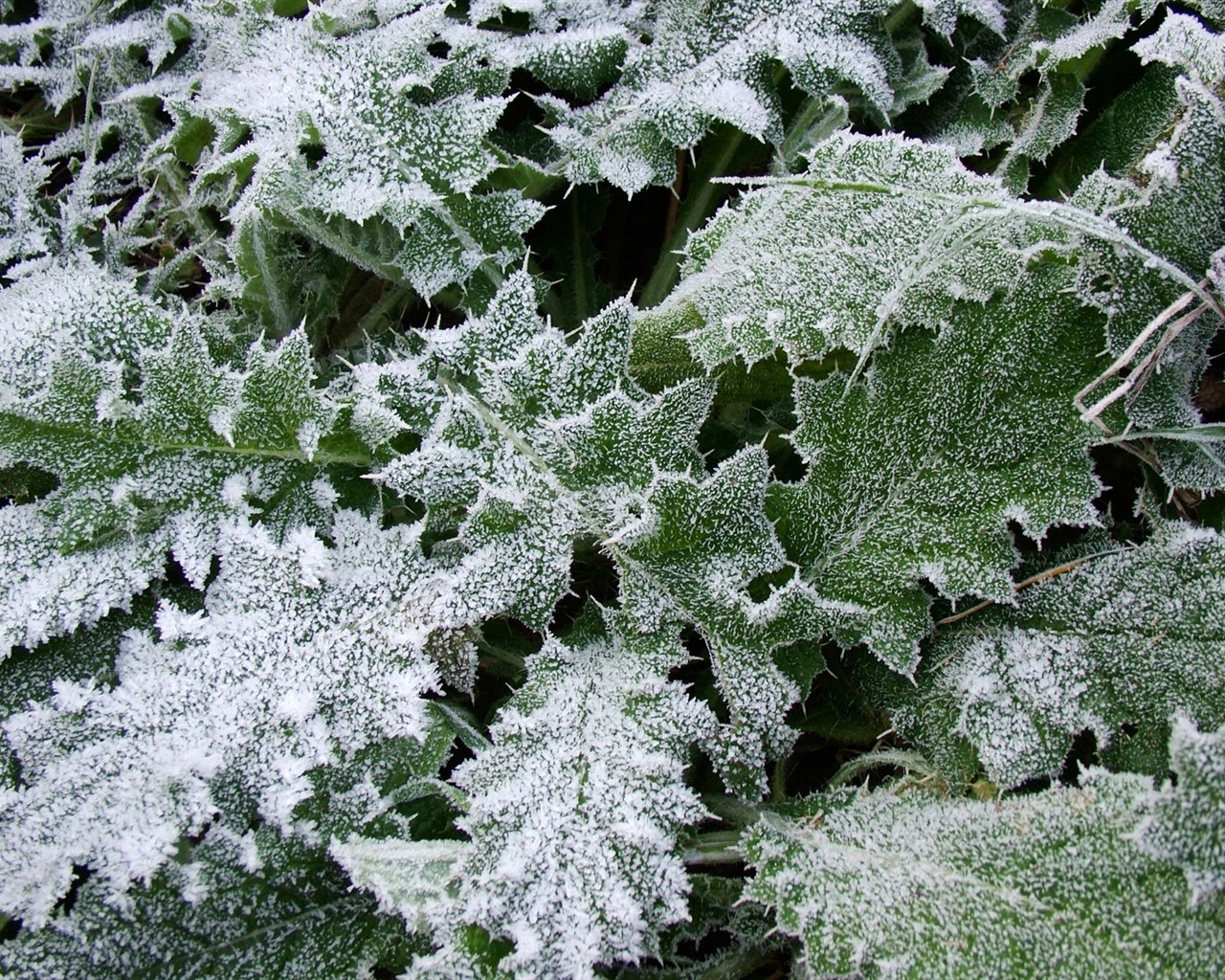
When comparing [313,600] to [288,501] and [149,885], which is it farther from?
[149,885]

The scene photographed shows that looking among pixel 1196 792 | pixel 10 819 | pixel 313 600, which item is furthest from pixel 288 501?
pixel 1196 792

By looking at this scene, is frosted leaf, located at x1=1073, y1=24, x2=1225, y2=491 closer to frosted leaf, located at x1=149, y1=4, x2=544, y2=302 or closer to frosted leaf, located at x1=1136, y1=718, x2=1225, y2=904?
frosted leaf, located at x1=1136, y1=718, x2=1225, y2=904

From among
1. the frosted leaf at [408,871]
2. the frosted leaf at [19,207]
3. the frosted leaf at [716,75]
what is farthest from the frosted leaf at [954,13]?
the frosted leaf at [19,207]

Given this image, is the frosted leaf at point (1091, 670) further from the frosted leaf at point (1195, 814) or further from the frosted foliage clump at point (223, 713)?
the frosted foliage clump at point (223, 713)

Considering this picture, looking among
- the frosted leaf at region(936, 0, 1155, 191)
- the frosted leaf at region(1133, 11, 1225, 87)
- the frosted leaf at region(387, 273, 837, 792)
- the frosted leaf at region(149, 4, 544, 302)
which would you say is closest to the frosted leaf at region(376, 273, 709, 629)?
the frosted leaf at region(387, 273, 837, 792)

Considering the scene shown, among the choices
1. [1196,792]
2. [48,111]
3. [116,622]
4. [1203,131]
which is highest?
[1203,131]

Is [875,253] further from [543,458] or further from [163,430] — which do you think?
[163,430]
